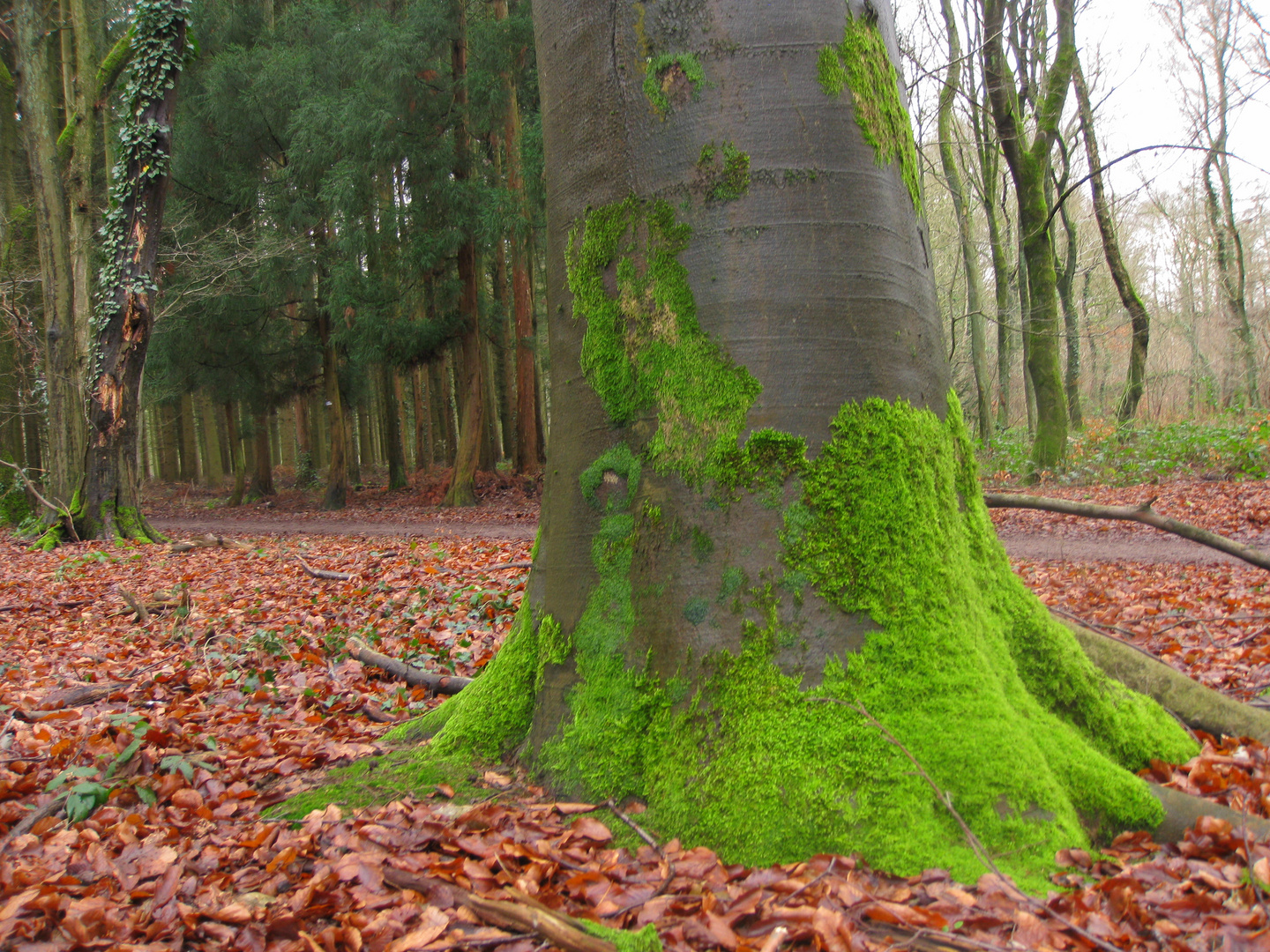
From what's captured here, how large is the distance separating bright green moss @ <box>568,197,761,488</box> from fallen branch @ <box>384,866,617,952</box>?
1233mm

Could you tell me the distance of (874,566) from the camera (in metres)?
2.29

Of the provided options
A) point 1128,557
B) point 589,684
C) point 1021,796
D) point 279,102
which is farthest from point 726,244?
point 279,102

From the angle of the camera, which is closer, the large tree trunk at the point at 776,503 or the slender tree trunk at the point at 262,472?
the large tree trunk at the point at 776,503

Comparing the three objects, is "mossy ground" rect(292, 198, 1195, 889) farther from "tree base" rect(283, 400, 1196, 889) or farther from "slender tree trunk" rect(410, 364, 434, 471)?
"slender tree trunk" rect(410, 364, 434, 471)

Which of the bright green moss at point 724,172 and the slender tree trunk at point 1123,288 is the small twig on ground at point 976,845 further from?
the slender tree trunk at point 1123,288

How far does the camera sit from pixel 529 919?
178 centimetres

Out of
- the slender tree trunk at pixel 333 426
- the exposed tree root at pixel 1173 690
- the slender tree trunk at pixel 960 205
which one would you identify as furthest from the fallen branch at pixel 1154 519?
the slender tree trunk at pixel 333 426

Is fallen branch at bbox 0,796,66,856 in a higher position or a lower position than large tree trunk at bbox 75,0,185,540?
lower

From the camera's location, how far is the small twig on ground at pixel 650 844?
193 centimetres

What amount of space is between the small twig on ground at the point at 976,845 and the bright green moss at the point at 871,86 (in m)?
1.76

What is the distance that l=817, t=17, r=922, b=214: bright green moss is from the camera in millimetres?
2441

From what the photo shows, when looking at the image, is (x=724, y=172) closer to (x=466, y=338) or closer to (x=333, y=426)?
(x=466, y=338)

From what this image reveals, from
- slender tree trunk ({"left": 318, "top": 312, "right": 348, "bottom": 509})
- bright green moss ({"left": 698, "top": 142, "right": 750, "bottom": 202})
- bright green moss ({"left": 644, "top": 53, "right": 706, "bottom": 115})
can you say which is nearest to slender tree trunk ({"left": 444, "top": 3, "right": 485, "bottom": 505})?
slender tree trunk ({"left": 318, "top": 312, "right": 348, "bottom": 509})

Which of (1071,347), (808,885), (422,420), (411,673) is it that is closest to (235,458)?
(422,420)
